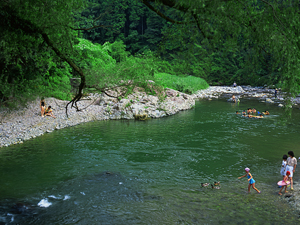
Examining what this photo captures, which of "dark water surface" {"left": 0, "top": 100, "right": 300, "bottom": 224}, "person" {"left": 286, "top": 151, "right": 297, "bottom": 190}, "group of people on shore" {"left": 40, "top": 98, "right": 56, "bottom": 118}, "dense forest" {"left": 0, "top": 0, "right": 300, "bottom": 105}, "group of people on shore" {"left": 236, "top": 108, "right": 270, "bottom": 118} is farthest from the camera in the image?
"group of people on shore" {"left": 236, "top": 108, "right": 270, "bottom": 118}

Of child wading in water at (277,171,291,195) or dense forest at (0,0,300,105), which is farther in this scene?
child wading in water at (277,171,291,195)

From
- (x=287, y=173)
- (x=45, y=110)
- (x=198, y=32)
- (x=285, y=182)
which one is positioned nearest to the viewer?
(x=198, y=32)

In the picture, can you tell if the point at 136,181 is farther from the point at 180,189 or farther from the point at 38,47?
the point at 38,47

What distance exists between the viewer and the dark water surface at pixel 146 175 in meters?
8.03

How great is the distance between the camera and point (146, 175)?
11.0 meters

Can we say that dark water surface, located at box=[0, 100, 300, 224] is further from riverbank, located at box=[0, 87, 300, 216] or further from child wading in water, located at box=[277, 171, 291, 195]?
riverbank, located at box=[0, 87, 300, 216]

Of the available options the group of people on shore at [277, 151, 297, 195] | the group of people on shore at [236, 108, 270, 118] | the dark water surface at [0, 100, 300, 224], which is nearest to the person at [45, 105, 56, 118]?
the dark water surface at [0, 100, 300, 224]

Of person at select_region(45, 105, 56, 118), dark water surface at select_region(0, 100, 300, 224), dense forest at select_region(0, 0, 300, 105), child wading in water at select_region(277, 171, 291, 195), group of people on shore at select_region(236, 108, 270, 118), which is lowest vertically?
dark water surface at select_region(0, 100, 300, 224)

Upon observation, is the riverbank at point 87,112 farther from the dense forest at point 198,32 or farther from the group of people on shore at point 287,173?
the dense forest at point 198,32

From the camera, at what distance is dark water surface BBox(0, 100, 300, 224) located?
26.3ft

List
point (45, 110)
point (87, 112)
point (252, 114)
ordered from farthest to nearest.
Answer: point (252, 114) → point (87, 112) → point (45, 110)

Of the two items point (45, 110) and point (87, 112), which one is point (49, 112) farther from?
point (87, 112)

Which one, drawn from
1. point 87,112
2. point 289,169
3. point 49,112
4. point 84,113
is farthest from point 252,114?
point 49,112

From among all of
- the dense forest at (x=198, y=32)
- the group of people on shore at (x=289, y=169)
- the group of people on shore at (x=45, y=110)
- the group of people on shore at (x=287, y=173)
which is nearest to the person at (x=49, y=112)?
the group of people on shore at (x=45, y=110)
